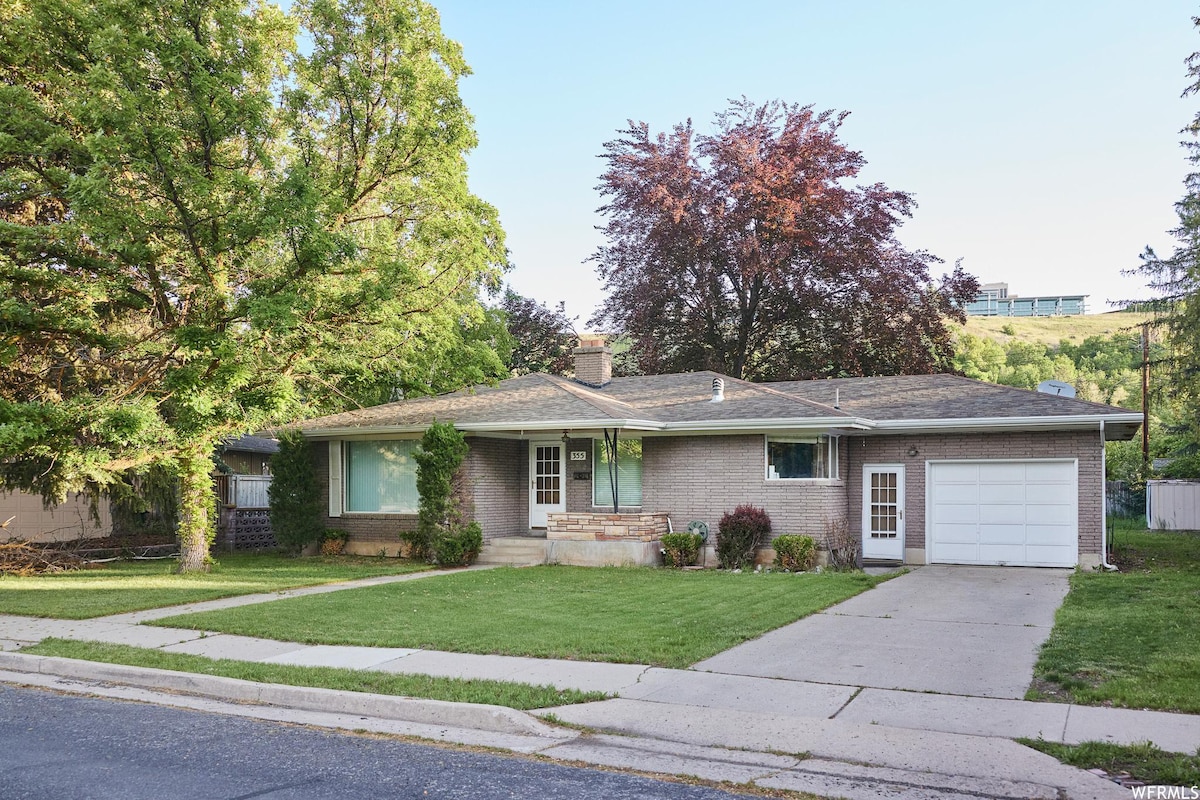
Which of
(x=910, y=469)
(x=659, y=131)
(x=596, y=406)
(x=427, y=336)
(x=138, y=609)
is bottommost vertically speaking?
(x=138, y=609)

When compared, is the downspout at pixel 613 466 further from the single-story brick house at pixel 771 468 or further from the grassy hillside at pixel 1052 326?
the grassy hillside at pixel 1052 326

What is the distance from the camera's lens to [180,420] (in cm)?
1599

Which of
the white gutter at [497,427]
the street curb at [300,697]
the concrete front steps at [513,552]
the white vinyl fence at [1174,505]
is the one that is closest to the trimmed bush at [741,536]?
the white gutter at [497,427]

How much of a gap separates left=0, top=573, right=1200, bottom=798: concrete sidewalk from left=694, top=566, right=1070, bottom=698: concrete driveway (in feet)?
1.41

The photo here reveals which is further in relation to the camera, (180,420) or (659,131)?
(659,131)

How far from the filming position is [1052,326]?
367 ft

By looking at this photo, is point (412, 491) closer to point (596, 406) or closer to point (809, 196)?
point (596, 406)

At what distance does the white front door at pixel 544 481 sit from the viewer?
2059 centimetres

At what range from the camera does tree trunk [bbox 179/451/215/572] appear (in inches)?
684

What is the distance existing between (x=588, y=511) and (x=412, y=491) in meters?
3.97

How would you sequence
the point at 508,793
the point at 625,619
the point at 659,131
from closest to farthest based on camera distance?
the point at 508,793
the point at 625,619
the point at 659,131

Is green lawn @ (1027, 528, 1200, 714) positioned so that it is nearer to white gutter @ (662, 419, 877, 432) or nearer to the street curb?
the street curb

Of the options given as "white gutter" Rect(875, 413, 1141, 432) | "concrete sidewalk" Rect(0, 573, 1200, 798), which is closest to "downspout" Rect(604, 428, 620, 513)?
"white gutter" Rect(875, 413, 1141, 432)

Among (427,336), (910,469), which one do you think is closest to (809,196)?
(910,469)
